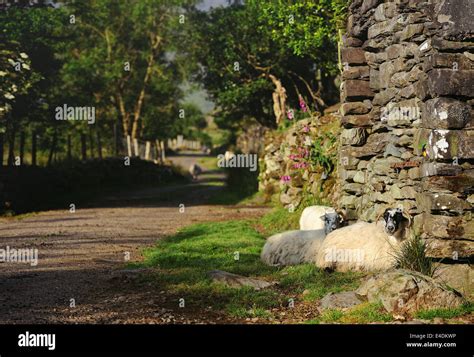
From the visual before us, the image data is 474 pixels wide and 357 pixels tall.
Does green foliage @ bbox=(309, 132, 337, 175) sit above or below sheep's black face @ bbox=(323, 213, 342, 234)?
above

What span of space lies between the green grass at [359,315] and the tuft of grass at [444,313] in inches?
14.7

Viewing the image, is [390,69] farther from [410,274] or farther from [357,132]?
[410,274]

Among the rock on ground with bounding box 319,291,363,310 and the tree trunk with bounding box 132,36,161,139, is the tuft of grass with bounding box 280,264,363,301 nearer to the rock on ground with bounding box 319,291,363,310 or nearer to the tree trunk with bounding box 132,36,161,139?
the rock on ground with bounding box 319,291,363,310

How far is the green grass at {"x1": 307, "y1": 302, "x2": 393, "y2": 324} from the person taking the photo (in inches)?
298

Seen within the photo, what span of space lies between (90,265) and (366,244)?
4.68m

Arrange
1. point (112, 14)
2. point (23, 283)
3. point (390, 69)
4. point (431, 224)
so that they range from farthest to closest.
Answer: point (112, 14)
point (390, 69)
point (23, 283)
point (431, 224)

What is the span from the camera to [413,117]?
32.6ft

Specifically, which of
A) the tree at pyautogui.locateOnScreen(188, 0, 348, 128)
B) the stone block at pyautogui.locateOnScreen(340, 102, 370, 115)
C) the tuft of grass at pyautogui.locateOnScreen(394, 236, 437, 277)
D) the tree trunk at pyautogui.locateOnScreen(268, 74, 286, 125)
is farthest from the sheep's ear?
the tree at pyautogui.locateOnScreen(188, 0, 348, 128)

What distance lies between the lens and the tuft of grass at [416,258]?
28.2ft
